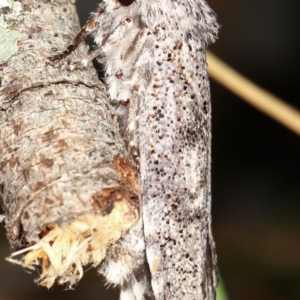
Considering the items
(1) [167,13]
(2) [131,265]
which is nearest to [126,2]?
(1) [167,13]

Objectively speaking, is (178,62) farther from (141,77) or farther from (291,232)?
(291,232)

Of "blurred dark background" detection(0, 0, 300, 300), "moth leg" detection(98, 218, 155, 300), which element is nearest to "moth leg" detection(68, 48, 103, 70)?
"moth leg" detection(98, 218, 155, 300)


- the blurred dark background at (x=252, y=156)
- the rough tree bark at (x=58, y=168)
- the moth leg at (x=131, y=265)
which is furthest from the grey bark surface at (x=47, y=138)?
the blurred dark background at (x=252, y=156)

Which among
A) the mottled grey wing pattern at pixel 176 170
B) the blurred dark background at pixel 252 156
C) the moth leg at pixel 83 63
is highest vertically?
the moth leg at pixel 83 63

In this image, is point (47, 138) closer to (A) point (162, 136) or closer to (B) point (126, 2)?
(A) point (162, 136)

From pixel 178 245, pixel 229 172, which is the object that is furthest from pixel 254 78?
pixel 178 245

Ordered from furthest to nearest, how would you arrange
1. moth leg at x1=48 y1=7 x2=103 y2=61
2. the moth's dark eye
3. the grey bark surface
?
the moth's dark eye < moth leg at x1=48 y1=7 x2=103 y2=61 < the grey bark surface

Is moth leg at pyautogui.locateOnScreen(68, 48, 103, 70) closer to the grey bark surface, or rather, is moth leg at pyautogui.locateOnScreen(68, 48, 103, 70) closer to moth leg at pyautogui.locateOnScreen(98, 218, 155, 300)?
the grey bark surface

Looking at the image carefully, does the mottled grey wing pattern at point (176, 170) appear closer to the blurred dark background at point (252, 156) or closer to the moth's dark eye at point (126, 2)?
the moth's dark eye at point (126, 2)
